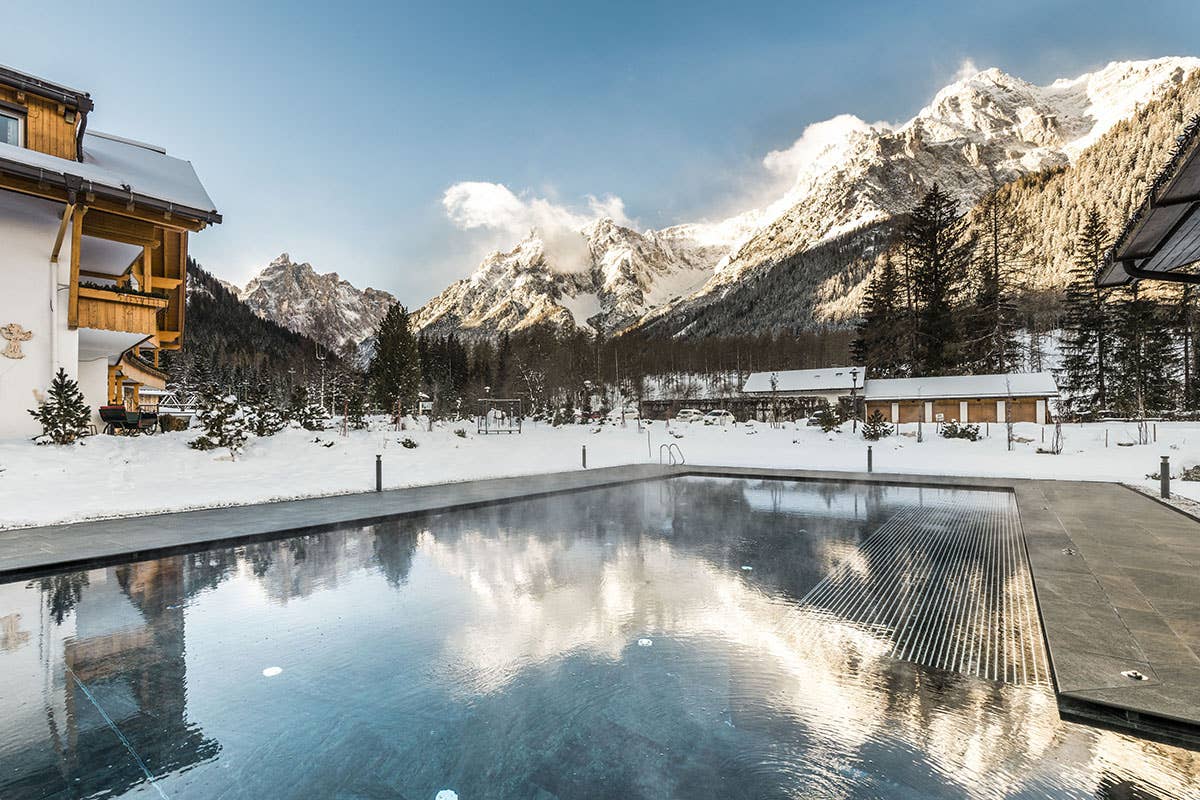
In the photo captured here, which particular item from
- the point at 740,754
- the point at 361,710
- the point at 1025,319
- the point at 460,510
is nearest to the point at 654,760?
the point at 740,754

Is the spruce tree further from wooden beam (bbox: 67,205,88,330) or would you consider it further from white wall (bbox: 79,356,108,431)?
wooden beam (bbox: 67,205,88,330)

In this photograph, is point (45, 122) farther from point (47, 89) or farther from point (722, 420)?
point (722, 420)

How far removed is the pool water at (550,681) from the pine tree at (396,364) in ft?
84.2

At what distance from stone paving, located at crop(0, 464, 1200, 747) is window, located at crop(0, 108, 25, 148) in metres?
9.94

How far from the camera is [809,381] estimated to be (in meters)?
41.1

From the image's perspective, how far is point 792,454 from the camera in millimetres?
20156

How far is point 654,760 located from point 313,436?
15.8 m

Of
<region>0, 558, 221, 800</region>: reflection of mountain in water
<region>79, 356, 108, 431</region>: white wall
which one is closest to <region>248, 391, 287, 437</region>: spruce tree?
<region>79, 356, 108, 431</region>: white wall

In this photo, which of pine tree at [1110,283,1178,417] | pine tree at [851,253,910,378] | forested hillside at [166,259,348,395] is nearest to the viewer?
pine tree at [1110,283,1178,417]

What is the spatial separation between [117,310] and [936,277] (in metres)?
38.4

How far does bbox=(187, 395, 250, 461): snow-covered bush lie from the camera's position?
12.3 metres

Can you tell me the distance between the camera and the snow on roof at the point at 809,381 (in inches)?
1492

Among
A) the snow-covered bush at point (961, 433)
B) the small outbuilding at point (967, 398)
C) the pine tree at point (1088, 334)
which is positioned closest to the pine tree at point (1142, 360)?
the pine tree at point (1088, 334)

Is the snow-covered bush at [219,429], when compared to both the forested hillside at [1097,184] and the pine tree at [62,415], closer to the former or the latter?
the pine tree at [62,415]
